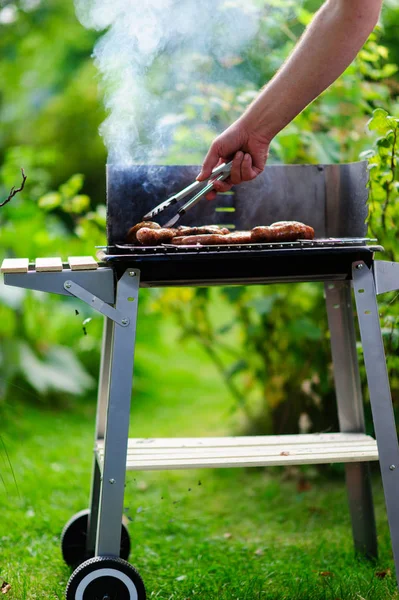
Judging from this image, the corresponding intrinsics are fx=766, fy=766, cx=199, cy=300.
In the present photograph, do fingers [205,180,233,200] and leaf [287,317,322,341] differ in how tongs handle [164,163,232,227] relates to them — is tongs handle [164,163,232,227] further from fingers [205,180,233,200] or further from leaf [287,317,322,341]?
leaf [287,317,322,341]

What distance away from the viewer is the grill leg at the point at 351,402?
266 centimetres

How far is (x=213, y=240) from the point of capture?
221cm

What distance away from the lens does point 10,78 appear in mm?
8281

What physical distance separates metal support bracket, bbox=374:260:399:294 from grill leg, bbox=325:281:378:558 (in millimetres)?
409

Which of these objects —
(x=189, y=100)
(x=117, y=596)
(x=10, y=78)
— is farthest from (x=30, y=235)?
(x=10, y=78)

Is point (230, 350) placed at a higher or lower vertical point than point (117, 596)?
higher

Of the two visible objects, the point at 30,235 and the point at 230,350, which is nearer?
the point at 230,350

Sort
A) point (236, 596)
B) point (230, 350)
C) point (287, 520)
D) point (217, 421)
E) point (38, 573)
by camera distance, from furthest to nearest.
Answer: point (217, 421), point (230, 350), point (287, 520), point (38, 573), point (236, 596)

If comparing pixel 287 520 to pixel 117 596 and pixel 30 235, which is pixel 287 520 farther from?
pixel 30 235

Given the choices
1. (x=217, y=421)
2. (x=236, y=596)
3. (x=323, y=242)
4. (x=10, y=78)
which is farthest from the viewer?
(x=10, y=78)

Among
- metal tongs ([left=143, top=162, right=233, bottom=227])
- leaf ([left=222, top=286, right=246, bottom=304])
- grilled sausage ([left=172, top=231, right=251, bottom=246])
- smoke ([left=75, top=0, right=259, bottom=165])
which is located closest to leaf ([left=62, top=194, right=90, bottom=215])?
smoke ([left=75, top=0, right=259, bottom=165])

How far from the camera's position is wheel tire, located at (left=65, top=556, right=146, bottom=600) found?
198 centimetres

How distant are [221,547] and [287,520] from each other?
1.37ft

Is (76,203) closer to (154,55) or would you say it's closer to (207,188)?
(154,55)
